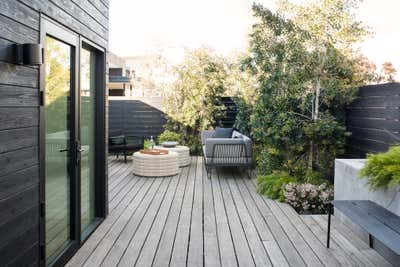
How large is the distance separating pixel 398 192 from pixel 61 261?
2819mm

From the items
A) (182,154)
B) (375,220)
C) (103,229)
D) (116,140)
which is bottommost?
(103,229)

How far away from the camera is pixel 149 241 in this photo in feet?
12.1

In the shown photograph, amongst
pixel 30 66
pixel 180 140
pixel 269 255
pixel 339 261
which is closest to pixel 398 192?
pixel 339 261

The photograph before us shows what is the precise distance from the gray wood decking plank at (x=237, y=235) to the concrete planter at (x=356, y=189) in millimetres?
1223

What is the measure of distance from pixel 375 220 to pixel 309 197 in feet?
6.94

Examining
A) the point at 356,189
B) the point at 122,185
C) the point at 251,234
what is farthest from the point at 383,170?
the point at 122,185

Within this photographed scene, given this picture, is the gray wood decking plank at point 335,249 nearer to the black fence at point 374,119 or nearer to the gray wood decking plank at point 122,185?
the black fence at point 374,119

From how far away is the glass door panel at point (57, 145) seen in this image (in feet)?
9.57

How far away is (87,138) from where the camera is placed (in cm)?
402

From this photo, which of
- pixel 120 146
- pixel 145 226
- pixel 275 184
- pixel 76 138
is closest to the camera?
pixel 76 138

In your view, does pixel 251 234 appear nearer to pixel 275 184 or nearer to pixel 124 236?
pixel 124 236

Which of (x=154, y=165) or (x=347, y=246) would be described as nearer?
(x=347, y=246)

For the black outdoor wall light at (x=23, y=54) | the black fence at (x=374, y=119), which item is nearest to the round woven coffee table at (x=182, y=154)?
the black fence at (x=374, y=119)

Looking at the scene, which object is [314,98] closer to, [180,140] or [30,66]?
[30,66]
